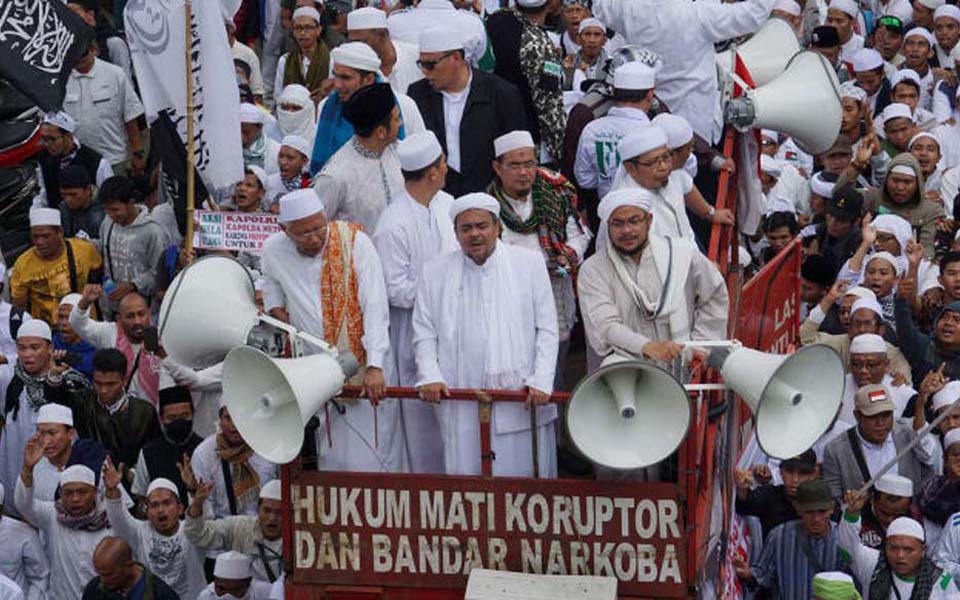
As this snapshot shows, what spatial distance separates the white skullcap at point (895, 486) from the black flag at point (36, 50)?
556 centimetres

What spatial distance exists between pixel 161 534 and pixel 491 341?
3.55m

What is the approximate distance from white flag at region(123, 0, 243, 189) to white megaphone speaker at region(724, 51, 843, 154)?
124 inches

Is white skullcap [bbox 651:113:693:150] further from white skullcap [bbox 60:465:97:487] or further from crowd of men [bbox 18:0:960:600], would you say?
white skullcap [bbox 60:465:97:487]

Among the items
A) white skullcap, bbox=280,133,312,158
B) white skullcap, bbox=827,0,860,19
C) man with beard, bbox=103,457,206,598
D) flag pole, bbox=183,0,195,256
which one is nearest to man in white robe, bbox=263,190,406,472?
flag pole, bbox=183,0,195,256

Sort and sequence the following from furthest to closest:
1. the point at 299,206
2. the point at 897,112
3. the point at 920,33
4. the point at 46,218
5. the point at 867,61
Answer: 1. the point at 920,33
2. the point at 867,61
3. the point at 897,112
4. the point at 46,218
5. the point at 299,206

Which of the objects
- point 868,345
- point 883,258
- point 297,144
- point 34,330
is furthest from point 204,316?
point 883,258

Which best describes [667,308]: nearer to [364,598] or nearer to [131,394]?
[364,598]

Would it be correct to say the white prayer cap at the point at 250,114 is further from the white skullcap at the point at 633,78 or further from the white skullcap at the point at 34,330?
the white skullcap at the point at 633,78

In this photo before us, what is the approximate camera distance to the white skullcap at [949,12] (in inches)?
886

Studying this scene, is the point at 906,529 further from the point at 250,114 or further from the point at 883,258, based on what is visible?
the point at 250,114

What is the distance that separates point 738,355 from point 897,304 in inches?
213

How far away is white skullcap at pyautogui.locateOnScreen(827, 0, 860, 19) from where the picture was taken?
22.6 metres

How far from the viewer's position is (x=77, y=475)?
14875 millimetres

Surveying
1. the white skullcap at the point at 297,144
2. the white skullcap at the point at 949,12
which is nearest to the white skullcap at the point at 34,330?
the white skullcap at the point at 297,144
